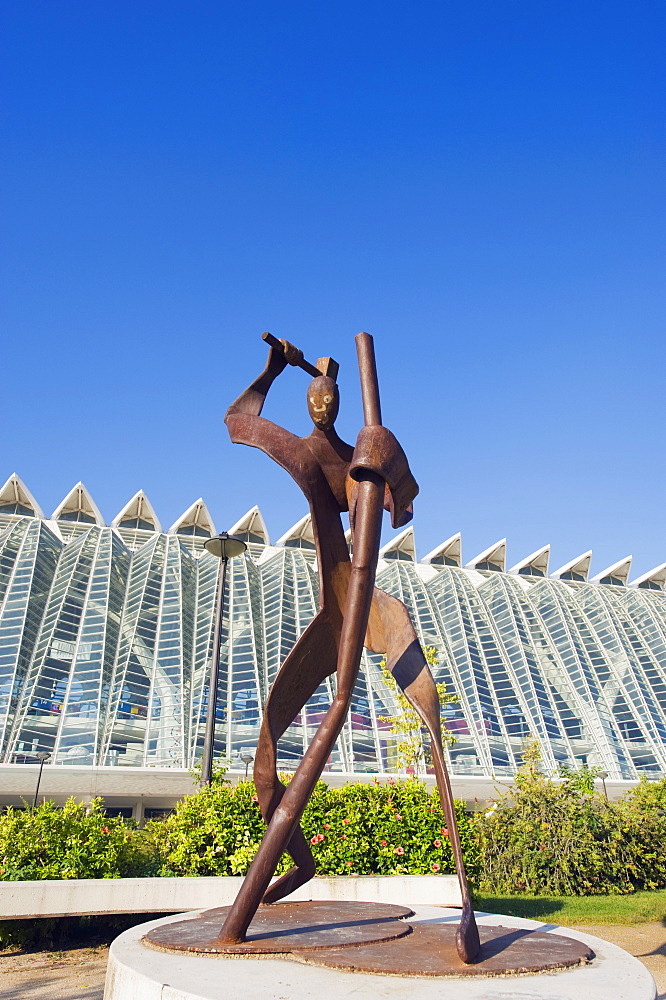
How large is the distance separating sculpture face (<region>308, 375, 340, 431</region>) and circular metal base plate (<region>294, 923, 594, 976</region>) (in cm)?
422

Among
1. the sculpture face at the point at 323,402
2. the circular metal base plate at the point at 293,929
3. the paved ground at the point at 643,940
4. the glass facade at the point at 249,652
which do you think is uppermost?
the glass facade at the point at 249,652

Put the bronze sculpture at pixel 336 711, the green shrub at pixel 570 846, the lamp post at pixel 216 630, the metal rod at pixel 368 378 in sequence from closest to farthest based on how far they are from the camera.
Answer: the bronze sculpture at pixel 336 711, the metal rod at pixel 368 378, the lamp post at pixel 216 630, the green shrub at pixel 570 846

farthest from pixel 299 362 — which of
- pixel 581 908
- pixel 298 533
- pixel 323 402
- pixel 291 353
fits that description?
pixel 298 533

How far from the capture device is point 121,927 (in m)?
9.23

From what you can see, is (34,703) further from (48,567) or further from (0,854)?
(0,854)

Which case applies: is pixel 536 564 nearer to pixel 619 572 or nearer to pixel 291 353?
pixel 619 572

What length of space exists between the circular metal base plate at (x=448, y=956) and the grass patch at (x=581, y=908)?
5.22m

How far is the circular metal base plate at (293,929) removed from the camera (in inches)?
194

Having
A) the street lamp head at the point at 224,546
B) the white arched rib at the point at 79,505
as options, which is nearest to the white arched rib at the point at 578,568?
the white arched rib at the point at 79,505

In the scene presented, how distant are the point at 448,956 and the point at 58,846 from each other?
19.2ft

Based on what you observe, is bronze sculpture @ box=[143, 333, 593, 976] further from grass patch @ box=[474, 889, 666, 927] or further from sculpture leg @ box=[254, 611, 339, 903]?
grass patch @ box=[474, 889, 666, 927]

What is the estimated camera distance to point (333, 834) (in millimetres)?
9836

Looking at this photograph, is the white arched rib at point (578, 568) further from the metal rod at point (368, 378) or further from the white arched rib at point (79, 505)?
the metal rod at point (368, 378)

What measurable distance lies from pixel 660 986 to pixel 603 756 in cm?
2871
